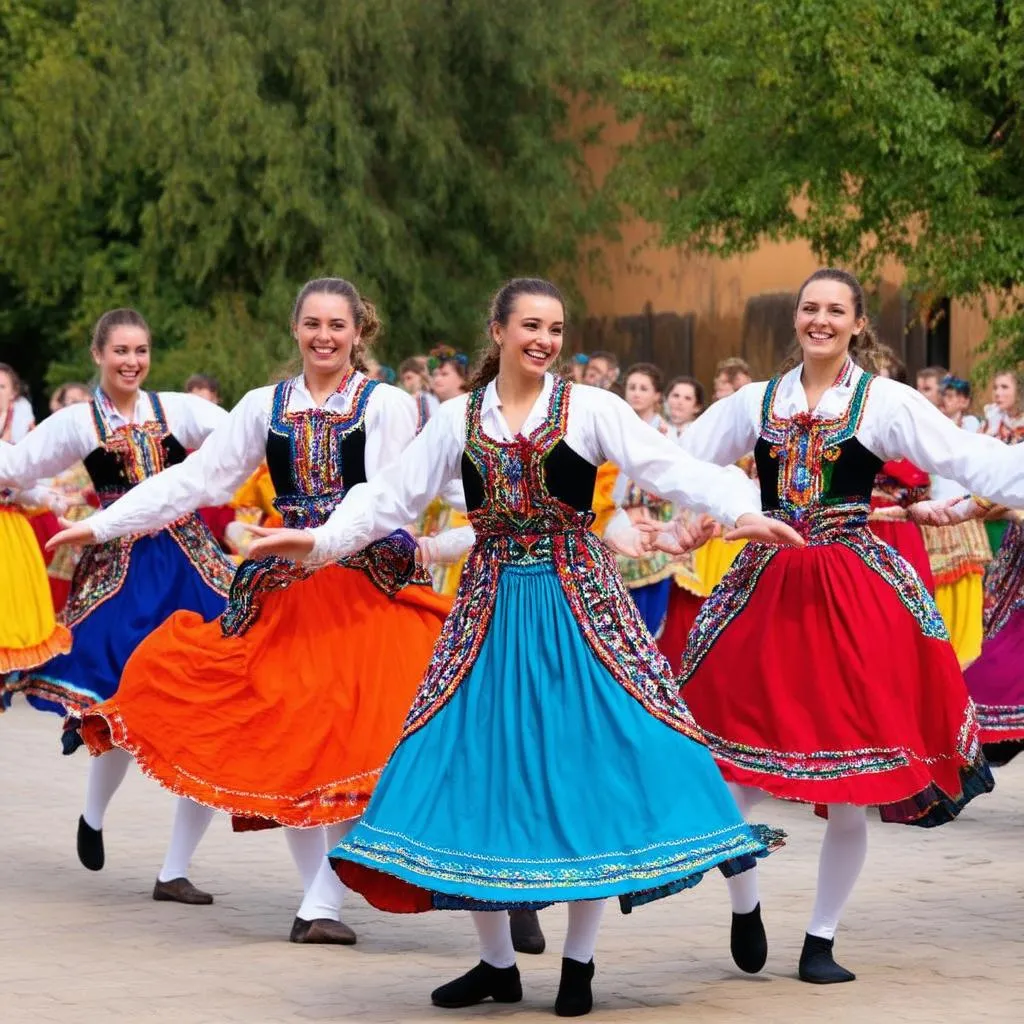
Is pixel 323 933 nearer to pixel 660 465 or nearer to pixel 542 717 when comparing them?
pixel 542 717

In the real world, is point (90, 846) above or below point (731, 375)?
below

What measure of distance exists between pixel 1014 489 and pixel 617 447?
3.31 feet

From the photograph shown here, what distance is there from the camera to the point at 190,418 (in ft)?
25.2

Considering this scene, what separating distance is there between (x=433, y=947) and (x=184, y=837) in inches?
39.2

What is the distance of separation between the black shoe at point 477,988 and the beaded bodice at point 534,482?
97cm

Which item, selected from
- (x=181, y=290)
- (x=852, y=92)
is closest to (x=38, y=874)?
(x=852, y=92)

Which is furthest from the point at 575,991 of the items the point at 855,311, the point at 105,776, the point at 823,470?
the point at 105,776

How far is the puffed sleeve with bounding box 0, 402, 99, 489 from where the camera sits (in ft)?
25.1

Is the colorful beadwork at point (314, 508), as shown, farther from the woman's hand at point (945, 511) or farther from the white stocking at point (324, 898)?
the woman's hand at point (945, 511)

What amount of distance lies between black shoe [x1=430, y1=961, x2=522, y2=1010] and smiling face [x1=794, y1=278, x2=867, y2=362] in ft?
5.56

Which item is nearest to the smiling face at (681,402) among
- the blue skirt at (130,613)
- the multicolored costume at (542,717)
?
the blue skirt at (130,613)

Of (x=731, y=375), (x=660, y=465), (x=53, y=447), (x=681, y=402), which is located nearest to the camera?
(x=660, y=465)

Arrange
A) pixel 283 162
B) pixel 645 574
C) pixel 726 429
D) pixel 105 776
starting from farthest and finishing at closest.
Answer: pixel 283 162 < pixel 645 574 < pixel 105 776 < pixel 726 429

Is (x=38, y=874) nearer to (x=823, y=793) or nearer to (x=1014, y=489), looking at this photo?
(x=823, y=793)
